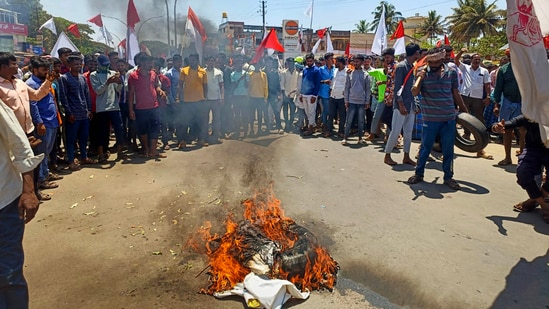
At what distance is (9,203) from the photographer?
7.50 ft

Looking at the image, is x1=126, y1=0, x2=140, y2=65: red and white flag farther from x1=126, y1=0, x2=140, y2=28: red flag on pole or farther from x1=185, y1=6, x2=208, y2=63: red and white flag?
x1=185, y1=6, x2=208, y2=63: red and white flag

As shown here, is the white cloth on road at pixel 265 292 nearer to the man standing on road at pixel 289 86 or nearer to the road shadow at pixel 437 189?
the road shadow at pixel 437 189

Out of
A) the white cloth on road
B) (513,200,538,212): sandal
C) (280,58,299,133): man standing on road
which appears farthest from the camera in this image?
(280,58,299,133): man standing on road

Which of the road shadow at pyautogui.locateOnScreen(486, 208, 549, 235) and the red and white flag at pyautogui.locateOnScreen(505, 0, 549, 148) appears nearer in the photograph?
the red and white flag at pyautogui.locateOnScreen(505, 0, 549, 148)

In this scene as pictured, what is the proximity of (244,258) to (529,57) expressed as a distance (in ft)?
9.28

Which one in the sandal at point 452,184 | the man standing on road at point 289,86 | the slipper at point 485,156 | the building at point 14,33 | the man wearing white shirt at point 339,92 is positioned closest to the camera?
the sandal at point 452,184

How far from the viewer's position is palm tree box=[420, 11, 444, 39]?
5659 centimetres

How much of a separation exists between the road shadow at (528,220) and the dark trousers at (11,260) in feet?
14.7

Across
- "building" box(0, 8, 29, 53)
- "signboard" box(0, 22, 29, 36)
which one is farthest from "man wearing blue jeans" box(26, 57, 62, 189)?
"signboard" box(0, 22, 29, 36)

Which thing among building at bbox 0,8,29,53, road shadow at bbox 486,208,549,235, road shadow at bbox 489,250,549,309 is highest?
building at bbox 0,8,29,53

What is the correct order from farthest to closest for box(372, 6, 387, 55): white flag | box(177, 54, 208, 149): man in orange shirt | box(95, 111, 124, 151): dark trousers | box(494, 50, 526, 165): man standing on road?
box(372, 6, 387, 55): white flag → box(177, 54, 208, 149): man in orange shirt → box(95, 111, 124, 151): dark trousers → box(494, 50, 526, 165): man standing on road

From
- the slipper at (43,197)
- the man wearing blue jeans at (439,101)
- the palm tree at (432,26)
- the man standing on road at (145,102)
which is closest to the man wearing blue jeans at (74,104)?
the man standing on road at (145,102)

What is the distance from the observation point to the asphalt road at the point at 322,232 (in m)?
3.03

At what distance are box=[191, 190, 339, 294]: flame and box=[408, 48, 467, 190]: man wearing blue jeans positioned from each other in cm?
283
